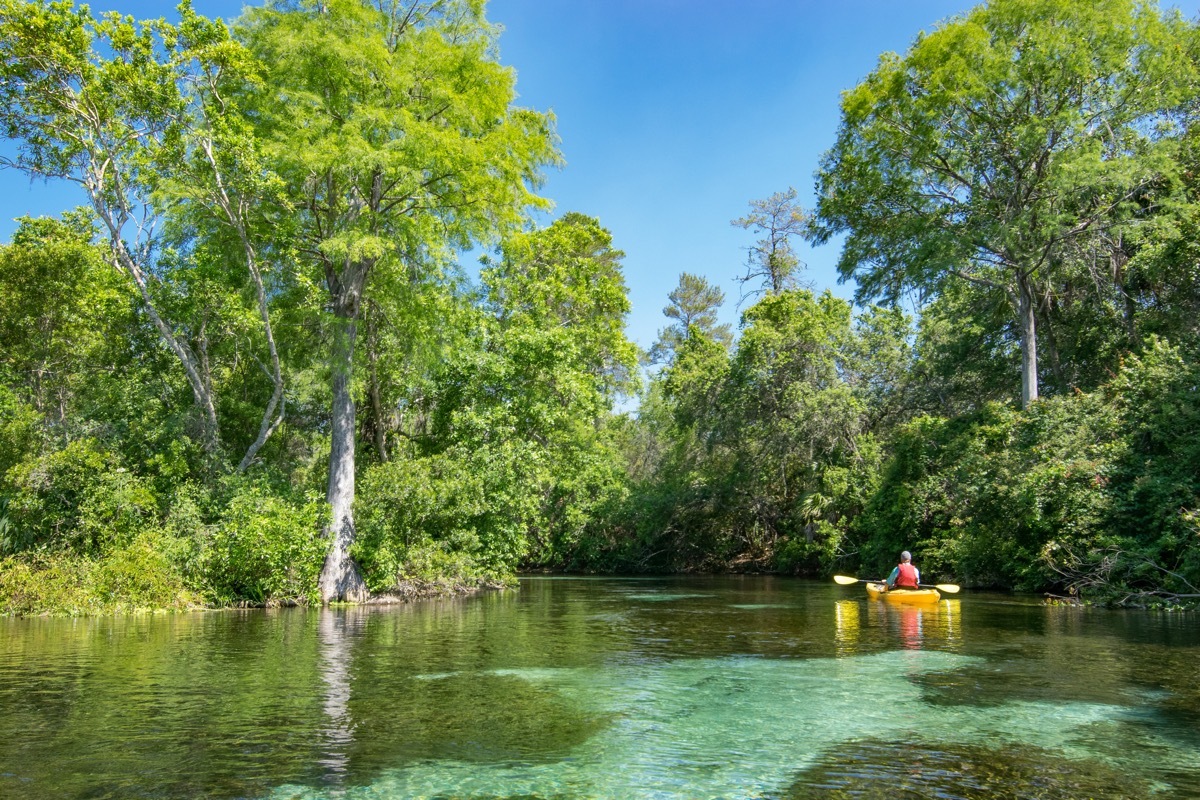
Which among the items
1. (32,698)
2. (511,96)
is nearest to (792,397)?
(511,96)

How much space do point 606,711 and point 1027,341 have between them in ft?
69.9

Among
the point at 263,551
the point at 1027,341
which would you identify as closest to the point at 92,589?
the point at 263,551

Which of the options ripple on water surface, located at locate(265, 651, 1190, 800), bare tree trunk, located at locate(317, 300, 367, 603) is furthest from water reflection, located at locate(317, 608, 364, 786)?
bare tree trunk, located at locate(317, 300, 367, 603)

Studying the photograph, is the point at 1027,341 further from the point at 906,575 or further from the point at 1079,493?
the point at 906,575

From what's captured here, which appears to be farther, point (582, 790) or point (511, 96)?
point (511, 96)

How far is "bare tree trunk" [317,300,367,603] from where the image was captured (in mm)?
19781

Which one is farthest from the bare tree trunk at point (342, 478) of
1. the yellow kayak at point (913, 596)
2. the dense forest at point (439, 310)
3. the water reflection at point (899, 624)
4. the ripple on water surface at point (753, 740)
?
the yellow kayak at point (913, 596)

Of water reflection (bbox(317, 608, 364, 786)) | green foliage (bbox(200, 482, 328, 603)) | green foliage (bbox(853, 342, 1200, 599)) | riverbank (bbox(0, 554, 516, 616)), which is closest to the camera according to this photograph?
water reflection (bbox(317, 608, 364, 786))

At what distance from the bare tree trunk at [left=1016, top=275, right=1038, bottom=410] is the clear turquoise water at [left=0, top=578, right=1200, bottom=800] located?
34.5ft

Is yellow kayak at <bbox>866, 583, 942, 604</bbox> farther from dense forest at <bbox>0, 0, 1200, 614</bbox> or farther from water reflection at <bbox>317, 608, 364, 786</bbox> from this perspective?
water reflection at <bbox>317, 608, 364, 786</bbox>

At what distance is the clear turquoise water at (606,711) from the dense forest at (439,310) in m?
4.59

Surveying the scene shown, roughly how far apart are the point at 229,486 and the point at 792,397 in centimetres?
2078

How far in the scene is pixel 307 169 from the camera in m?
20.0

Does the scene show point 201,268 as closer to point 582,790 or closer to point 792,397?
point 582,790
